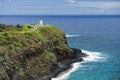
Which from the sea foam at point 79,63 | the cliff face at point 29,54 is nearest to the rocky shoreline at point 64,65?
the cliff face at point 29,54

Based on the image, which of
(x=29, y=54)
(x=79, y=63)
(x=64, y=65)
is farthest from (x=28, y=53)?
(x=79, y=63)

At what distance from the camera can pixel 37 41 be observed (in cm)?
6481

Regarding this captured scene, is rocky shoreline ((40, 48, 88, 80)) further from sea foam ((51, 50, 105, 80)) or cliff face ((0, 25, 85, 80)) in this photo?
sea foam ((51, 50, 105, 80))

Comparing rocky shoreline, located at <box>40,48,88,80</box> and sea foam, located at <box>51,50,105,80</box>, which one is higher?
rocky shoreline, located at <box>40,48,88,80</box>

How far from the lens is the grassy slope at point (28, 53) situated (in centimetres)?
5401

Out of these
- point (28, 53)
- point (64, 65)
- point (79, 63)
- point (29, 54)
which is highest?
point (28, 53)

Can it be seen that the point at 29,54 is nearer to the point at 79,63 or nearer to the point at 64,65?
the point at 64,65

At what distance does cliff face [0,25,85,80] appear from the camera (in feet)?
177

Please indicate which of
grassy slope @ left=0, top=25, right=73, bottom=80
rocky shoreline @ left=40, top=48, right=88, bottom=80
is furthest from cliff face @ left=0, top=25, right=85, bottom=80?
rocky shoreline @ left=40, top=48, right=88, bottom=80

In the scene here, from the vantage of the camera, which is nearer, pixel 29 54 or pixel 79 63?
pixel 29 54

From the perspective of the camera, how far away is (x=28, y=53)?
59469 mm

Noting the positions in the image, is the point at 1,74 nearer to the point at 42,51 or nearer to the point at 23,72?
the point at 23,72

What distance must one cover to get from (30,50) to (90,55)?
99.7 ft

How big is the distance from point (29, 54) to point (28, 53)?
36 centimetres
